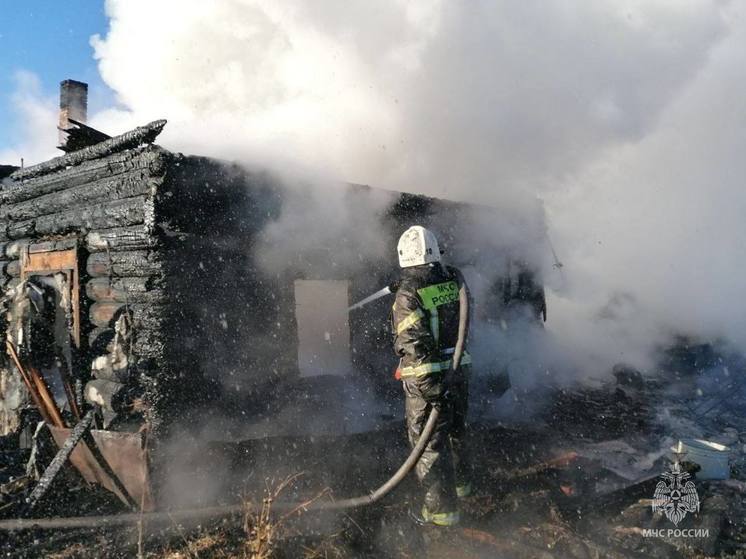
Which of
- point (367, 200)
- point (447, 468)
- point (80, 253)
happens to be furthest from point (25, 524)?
point (367, 200)

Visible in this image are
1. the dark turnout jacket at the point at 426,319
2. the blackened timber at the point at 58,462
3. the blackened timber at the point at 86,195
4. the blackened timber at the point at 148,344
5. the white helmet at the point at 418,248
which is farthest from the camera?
the blackened timber at the point at 86,195

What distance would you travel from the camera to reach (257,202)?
5.65 metres

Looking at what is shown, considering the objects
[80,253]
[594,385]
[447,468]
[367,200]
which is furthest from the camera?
[594,385]

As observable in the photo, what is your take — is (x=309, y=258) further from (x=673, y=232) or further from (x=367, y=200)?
(x=673, y=232)

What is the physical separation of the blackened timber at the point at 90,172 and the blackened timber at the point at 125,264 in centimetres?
84

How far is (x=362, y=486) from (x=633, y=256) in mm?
15762

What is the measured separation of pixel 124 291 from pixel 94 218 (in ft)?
3.40

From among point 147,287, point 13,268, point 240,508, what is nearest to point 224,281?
point 147,287

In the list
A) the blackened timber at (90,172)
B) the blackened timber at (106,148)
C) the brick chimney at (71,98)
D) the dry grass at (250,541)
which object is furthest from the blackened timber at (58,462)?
the brick chimney at (71,98)

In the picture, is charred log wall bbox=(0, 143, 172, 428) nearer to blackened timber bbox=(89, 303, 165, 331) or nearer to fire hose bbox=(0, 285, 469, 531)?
blackened timber bbox=(89, 303, 165, 331)

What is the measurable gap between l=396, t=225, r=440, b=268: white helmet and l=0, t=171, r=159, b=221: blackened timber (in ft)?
8.41

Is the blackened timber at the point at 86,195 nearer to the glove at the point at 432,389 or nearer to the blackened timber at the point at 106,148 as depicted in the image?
the blackened timber at the point at 106,148

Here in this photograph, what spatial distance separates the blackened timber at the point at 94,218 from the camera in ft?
15.7

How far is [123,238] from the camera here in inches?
189
